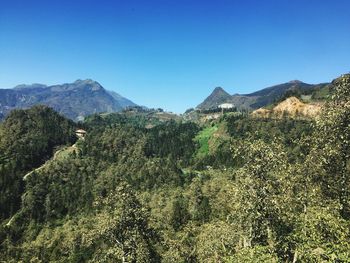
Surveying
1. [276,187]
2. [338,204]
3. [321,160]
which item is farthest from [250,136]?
[338,204]

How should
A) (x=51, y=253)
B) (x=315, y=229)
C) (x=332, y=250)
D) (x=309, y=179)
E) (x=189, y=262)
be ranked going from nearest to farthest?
(x=332, y=250) < (x=315, y=229) < (x=309, y=179) < (x=189, y=262) < (x=51, y=253)

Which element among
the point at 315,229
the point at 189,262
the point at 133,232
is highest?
the point at 315,229

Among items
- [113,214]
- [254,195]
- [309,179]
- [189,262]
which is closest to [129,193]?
[113,214]

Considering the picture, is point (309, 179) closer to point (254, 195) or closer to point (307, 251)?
point (254, 195)

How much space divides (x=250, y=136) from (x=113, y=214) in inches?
811

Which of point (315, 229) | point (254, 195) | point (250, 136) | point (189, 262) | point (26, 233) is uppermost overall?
point (250, 136)

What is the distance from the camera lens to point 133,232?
152ft

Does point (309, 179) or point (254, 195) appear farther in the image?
point (309, 179)

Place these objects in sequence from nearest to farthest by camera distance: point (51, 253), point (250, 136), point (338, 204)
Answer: point (338, 204), point (250, 136), point (51, 253)

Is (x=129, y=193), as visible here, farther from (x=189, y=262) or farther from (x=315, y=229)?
(x=189, y=262)

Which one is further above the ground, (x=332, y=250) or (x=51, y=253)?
(x=332, y=250)

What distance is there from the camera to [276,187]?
131 ft

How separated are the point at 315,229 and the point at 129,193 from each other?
77.2ft

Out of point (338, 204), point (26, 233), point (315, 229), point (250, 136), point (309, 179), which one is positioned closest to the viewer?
point (315, 229)
